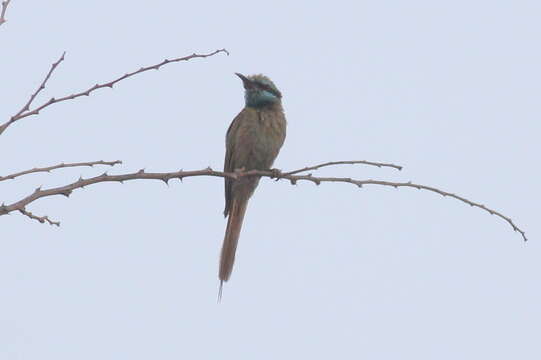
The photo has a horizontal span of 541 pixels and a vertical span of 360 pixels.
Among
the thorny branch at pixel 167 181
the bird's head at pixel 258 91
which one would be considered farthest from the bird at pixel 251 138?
the thorny branch at pixel 167 181

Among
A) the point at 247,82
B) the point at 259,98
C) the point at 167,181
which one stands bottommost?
the point at 167,181

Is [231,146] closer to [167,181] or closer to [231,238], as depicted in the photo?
[231,238]

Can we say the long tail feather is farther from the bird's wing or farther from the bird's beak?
the bird's beak

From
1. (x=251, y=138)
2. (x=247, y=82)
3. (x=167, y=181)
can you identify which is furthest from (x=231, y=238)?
(x=167, y=181)

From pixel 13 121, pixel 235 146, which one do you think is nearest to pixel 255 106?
pixel 235 146

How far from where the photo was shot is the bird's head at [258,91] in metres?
7.58

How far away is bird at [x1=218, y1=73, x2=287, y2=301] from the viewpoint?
7348mm

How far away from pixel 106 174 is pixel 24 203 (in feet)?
1.33

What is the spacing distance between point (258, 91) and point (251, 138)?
530mm

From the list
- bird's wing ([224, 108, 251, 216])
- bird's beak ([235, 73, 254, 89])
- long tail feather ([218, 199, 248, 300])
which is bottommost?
long tail feather ([218, 199, 248, 300])

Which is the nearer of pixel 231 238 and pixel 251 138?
pixel 231 238

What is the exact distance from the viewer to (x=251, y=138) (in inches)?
289

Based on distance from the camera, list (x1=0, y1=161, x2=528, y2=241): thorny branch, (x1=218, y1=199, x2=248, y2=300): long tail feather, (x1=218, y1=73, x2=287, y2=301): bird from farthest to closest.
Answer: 1. (x1=218, y1=73, x2=287, y2=301): bird
2. (x1=218, y1=199, x2=248, y2=300): long tail feather
3. (x1=0, y1=161, x2=528, y2=241): thorny branch

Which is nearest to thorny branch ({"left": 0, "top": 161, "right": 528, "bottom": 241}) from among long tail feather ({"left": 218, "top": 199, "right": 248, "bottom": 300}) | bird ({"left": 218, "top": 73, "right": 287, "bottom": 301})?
long tail feather ({"left": 218, "top": 199, "right": 248, "bottom": 300})
